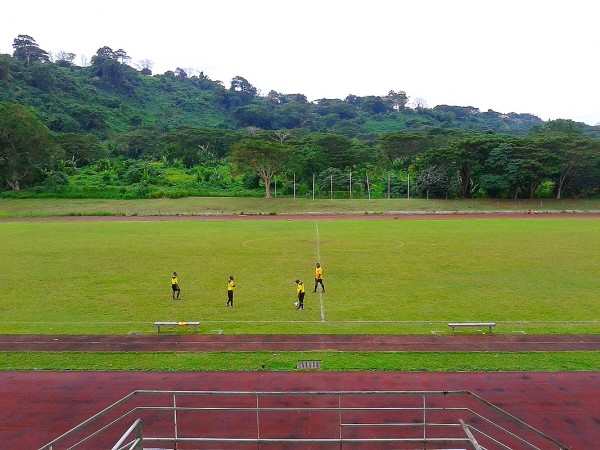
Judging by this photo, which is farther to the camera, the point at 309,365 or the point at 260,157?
the point at 260,157

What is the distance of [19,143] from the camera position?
6269 cm

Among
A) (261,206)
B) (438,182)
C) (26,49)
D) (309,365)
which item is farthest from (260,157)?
(26,49)

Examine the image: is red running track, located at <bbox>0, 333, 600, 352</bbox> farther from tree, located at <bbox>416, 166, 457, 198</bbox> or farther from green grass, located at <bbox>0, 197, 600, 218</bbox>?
tree, located at <bbox>416, 166, 457, 198</bbox>

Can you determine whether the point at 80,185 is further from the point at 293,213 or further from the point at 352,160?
the point at 352,160

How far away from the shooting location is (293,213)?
53.8 metres

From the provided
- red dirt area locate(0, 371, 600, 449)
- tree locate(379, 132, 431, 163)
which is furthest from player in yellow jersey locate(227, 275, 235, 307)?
tree locate(379, 132, 431, 163)

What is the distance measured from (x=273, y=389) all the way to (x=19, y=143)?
63.8 m

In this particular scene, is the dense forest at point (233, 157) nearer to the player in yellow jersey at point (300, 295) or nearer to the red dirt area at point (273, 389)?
the player in yellow jersey at point (300, 295)

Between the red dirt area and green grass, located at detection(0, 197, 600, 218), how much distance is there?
41.9m

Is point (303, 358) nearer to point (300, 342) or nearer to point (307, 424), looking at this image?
point (300, 342)

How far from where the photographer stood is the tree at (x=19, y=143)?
6144 centimetres

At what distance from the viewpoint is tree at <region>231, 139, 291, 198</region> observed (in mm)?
58438

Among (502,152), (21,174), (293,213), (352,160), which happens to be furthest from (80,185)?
(502,152)

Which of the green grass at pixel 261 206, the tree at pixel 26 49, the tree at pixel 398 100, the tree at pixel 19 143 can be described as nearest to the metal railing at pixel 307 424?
the green grass at pixel 261 206
